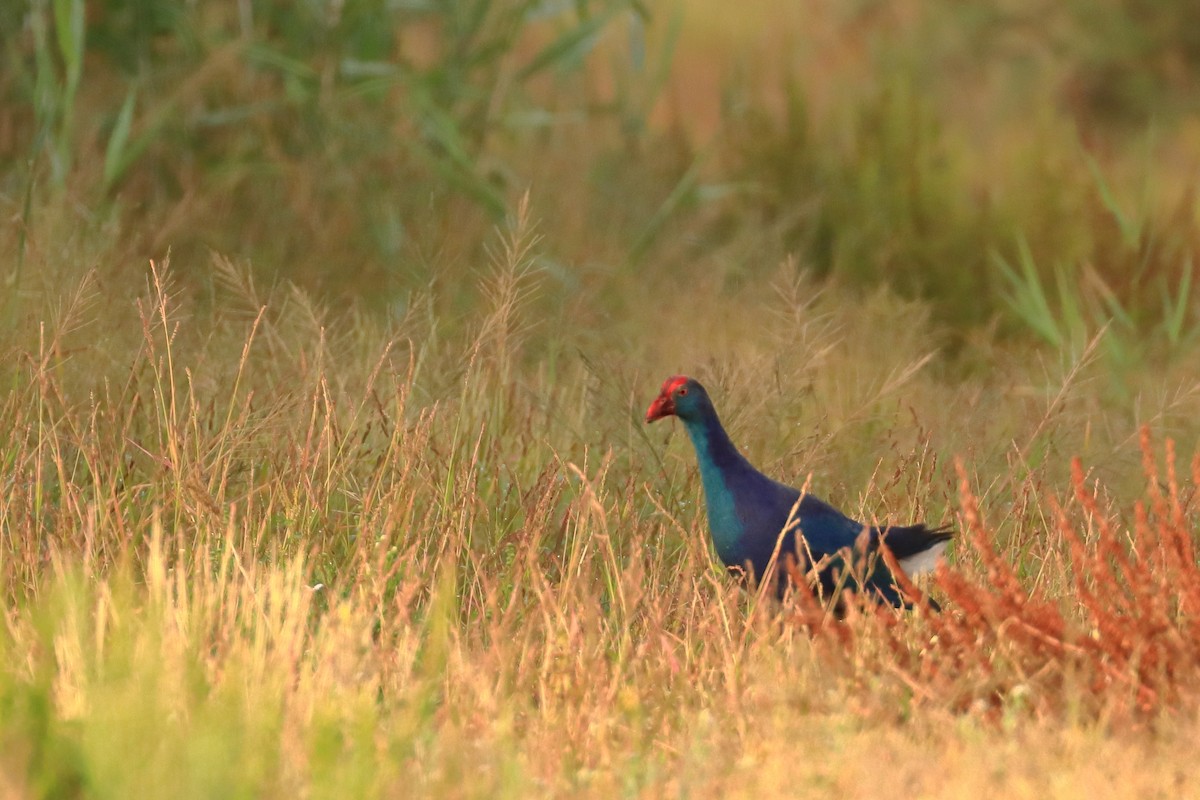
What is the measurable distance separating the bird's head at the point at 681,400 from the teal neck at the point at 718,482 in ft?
0.09

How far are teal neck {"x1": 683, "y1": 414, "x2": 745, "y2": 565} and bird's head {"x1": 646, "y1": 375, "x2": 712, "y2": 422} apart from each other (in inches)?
1.1

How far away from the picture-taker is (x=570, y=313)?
5.19 metres

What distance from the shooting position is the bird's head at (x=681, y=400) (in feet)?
12.1

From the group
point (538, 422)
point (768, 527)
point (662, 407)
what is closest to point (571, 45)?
point (538, 422)

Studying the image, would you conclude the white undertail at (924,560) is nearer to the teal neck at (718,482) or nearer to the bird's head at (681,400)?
the teal neck at (718,482)

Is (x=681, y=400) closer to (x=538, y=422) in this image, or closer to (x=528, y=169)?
(x=538, y=422)

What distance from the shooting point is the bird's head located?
3701mm

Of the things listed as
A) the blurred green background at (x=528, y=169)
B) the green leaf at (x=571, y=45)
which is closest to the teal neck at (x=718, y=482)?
the blurred green background at (x=528, y=169)

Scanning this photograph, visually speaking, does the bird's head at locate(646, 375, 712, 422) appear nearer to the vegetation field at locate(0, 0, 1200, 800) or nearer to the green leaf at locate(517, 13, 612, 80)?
the vegetation field at locate(0, 0, 1200, 800)

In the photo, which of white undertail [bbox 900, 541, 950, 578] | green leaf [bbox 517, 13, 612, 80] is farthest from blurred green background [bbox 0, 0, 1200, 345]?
white undertail [bbox 900, 541, 950, 578]

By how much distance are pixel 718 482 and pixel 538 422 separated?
1263mm

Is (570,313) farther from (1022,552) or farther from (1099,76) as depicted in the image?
(1099,76)

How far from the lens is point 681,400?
3.71 m

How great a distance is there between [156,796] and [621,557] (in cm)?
169
